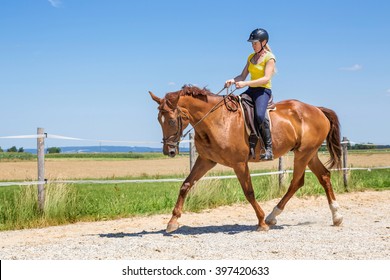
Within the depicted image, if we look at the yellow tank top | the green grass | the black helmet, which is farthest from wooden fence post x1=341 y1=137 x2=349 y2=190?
the black helmet

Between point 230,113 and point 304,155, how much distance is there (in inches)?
62.4

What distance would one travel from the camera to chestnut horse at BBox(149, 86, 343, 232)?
6752 millimetres

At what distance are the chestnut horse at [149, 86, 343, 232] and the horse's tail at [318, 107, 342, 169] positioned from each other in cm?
33

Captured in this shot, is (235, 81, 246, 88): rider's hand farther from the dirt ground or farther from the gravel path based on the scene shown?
the dirt ground

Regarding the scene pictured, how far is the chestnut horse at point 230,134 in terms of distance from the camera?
675 cm

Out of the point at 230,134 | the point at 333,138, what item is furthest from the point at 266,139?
the point at 333,138

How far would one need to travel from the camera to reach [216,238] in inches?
269

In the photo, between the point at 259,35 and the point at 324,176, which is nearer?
the point at 259,35

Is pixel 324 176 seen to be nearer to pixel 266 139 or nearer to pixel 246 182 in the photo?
pixel 266 139

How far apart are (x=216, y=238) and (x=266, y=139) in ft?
5.34

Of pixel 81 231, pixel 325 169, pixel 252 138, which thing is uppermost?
pixel 252 138

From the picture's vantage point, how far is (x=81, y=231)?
8.19 metres
